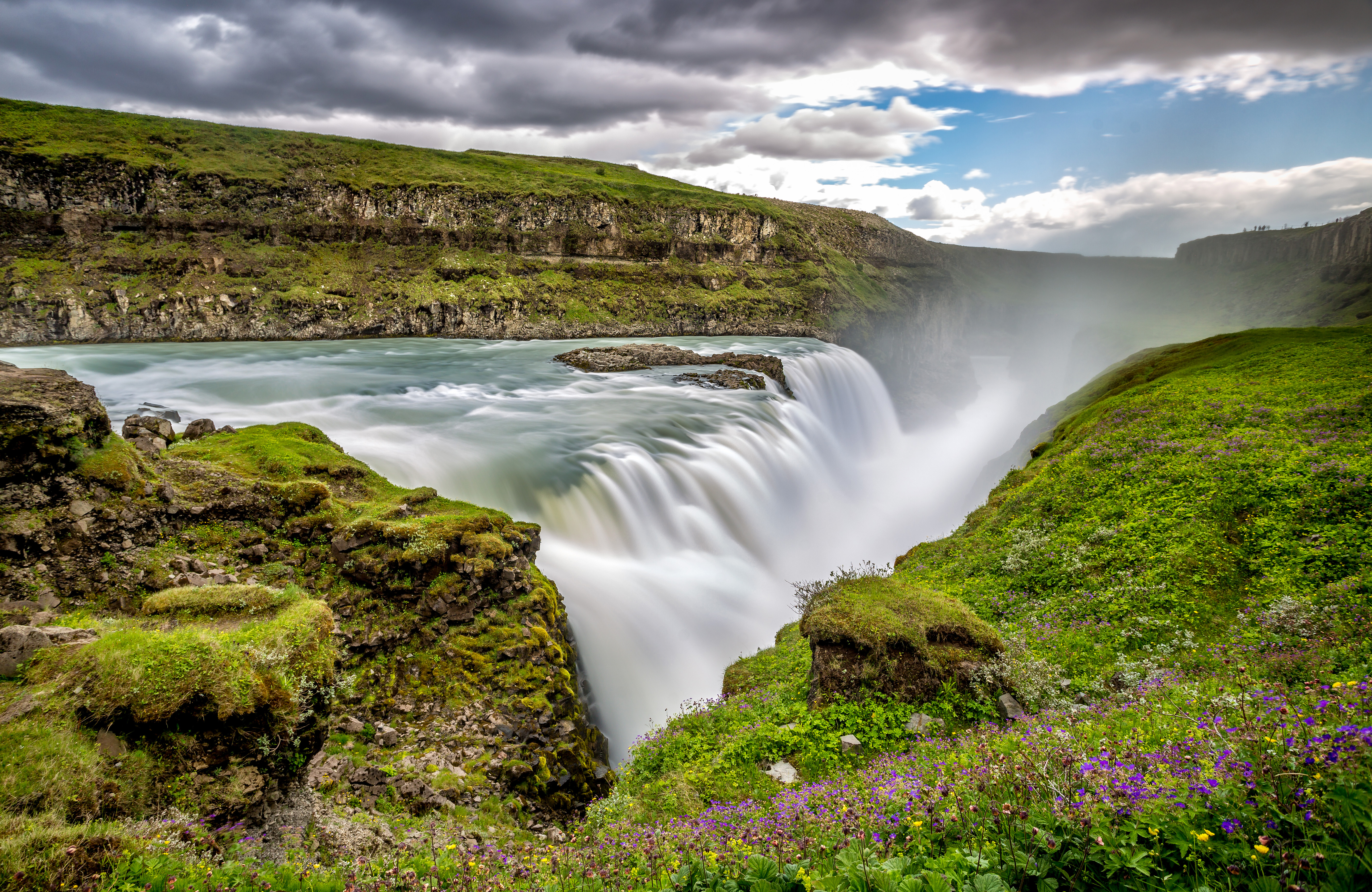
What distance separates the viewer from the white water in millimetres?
15016

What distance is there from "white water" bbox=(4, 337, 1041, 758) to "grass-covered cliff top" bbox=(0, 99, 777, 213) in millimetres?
36484

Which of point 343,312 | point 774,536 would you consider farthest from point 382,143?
Result: point 774,536

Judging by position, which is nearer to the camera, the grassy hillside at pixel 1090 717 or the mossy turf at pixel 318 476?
the grassy hillside at pixel 1090 717

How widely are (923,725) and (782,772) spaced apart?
2.01 metres

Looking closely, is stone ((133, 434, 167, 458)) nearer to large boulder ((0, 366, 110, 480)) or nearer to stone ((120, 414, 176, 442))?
stone ((120, 414, 176, 442))

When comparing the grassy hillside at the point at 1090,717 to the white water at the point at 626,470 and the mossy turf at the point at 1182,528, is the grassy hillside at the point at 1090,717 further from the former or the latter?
the white water at the point at 626,470

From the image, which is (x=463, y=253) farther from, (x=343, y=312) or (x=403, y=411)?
(x=403, y=411)

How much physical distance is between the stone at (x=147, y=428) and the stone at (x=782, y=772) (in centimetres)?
1310

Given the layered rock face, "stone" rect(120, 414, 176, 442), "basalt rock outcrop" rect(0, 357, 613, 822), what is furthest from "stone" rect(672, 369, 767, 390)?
the layered rock face

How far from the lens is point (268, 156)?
82.6 meters

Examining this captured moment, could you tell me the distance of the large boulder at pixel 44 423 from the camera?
293 inches

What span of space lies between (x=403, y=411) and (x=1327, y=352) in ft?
122

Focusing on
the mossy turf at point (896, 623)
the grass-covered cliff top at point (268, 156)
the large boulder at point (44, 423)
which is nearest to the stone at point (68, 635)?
the large boulder at point (44, 423)

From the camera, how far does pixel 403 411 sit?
26.4m
